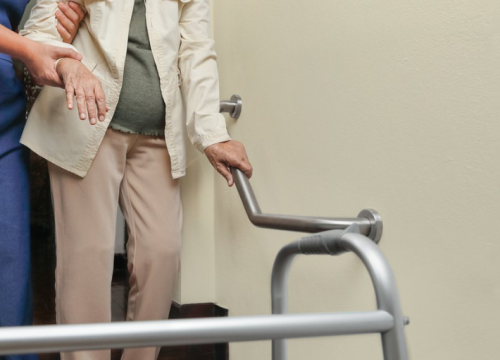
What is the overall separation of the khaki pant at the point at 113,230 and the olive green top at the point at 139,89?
4cm

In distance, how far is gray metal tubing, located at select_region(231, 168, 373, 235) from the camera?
2.84 feet

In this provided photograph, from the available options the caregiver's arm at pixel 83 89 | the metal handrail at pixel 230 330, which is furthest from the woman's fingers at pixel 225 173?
the metal handrail at pixel 230 330

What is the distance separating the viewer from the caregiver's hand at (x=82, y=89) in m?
1.12

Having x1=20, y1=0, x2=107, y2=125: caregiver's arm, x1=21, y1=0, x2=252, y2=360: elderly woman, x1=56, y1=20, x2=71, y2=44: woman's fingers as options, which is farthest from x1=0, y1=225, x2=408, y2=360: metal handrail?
x1=56, y1=20, x2=71, y2=44: woman's fingers

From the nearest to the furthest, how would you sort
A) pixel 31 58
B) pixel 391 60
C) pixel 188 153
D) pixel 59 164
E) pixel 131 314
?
pixel 391 60 → pixel 31 58 → pixel 59 164 → pixel 131 314 → pixel 188 153

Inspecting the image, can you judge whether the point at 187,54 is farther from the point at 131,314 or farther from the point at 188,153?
A: the point at 131,314

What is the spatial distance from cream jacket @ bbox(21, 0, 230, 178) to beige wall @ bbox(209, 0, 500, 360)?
20 centimetres

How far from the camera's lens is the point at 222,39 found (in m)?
1.80

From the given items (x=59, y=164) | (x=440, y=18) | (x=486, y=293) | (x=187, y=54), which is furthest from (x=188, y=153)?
(x=486, y=293)

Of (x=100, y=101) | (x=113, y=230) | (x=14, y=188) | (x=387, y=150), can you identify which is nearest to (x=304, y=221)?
(x=387, y=150)

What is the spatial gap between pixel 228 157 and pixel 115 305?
961 mm

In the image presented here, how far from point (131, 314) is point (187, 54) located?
73 cm

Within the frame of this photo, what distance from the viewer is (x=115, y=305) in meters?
1.98

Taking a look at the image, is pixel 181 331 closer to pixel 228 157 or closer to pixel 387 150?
pixel 387 150
